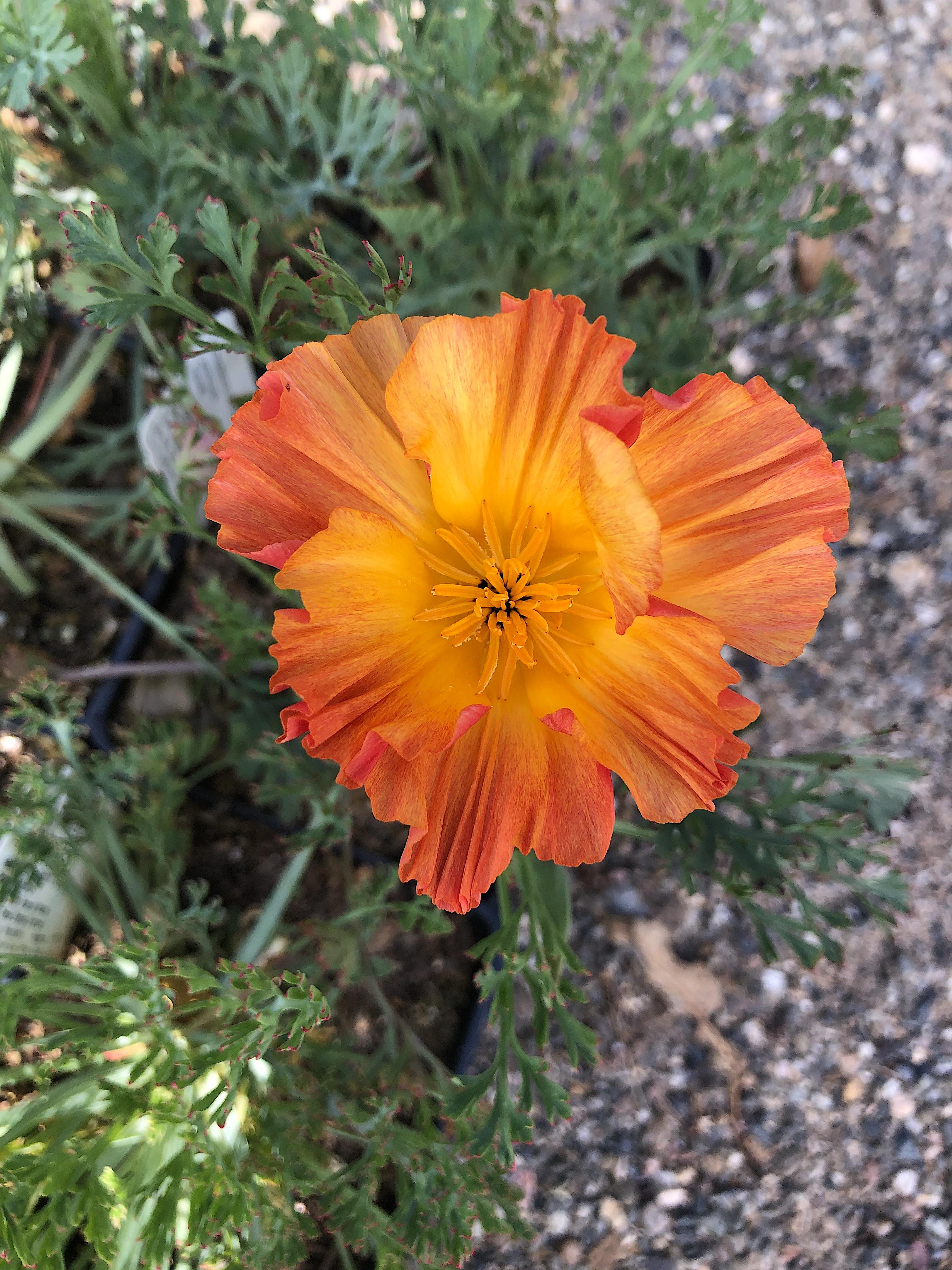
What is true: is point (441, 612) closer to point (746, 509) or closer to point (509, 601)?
point (509, 601)

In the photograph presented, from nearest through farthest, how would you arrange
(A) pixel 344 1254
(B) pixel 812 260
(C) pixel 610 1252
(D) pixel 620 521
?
(D) pixel 620 521 < (A) pixel 344 1254 < (C) pixel 610 1252 < (B) pixel 812 260

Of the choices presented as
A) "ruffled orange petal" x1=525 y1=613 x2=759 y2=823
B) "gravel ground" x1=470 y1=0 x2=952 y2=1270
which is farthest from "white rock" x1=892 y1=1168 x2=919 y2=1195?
"ruffled orange petal" x1=525 y1=613 x2=759 y2=823

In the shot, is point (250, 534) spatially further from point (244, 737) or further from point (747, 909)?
point (747, 909)

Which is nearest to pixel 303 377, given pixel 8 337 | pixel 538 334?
pixel 538 334

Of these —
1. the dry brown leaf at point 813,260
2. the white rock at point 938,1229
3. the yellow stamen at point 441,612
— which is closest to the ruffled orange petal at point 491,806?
the yellow stamen at point 441,612

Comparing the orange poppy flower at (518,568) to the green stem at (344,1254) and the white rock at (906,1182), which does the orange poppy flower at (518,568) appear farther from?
the white rock at (906,1182)

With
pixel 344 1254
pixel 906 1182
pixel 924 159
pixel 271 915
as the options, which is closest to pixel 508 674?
pixel 271 915
